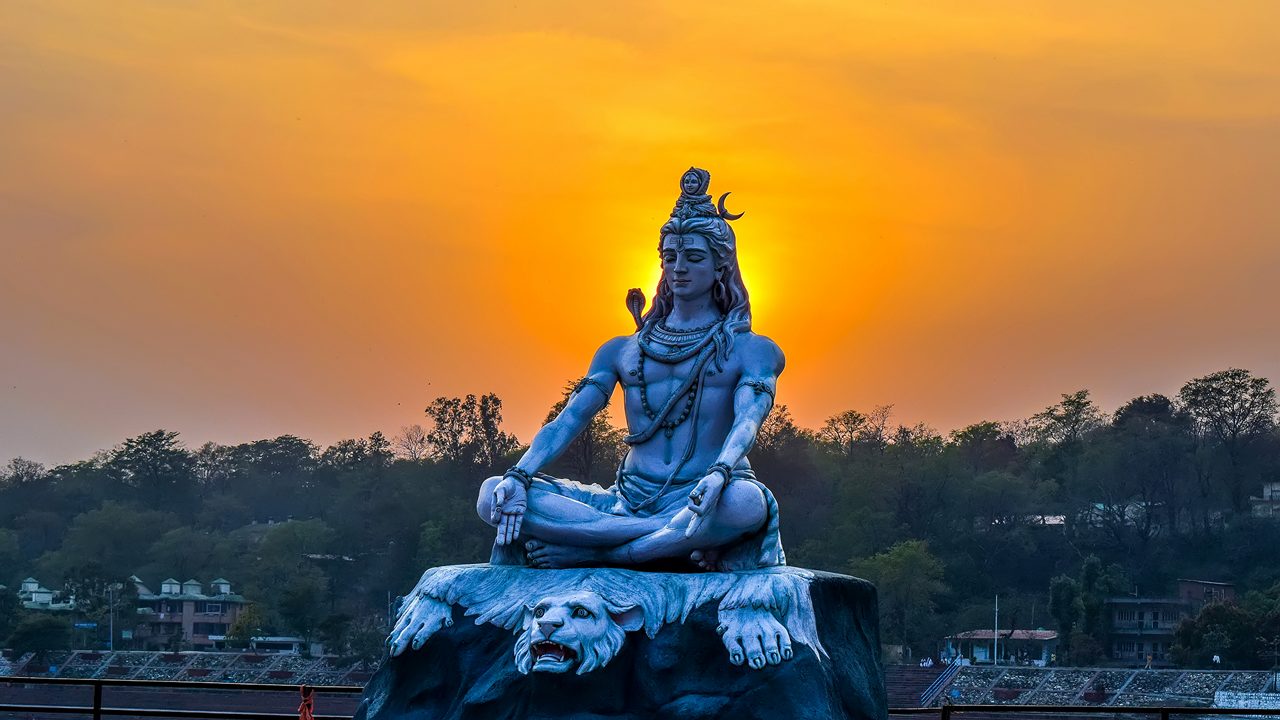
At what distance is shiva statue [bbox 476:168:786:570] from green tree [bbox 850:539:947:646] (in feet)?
115

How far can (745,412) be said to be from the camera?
1048 cm

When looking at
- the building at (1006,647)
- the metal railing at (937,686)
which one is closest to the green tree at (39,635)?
the metal railing at (937,686)

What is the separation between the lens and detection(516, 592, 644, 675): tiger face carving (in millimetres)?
9461

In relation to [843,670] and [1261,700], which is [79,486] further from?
[843,670]

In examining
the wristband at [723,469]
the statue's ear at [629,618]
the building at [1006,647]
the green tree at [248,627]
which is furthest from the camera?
the building at [1006,647]

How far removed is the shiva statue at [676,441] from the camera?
10047mm

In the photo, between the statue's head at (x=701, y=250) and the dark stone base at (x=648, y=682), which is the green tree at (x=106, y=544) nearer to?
the statue's head at (x=701, y=250)

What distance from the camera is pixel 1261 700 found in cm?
4184

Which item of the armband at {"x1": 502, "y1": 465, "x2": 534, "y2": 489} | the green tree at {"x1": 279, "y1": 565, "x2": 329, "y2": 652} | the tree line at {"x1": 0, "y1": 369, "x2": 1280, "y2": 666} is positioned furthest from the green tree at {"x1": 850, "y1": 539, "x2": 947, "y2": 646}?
the armband at {"x1": 502, "y1": 465, "x2": 534, "y2": 489}

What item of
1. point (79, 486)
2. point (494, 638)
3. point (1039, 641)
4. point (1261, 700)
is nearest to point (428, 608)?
point (494, 638)

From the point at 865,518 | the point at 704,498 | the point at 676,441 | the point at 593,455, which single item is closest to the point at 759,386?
the point at 676,441

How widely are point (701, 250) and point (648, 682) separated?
2.30 meters

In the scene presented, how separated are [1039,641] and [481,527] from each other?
43.2ft

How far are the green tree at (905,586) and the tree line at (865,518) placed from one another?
0.05 metres
